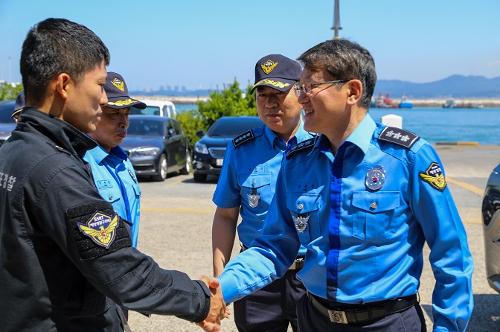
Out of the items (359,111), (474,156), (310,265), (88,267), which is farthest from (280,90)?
(474,156)

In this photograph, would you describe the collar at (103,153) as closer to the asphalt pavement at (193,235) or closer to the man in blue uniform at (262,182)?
the man in blue uniform at (262,182)

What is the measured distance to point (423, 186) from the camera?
2.47m

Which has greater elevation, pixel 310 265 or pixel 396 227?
pixel 396 227

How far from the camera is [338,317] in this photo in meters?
2.61

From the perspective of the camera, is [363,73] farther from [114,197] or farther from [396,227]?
[114,197]

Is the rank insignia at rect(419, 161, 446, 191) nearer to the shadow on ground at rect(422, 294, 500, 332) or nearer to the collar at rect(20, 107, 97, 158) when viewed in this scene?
the collar at rect(20, 107, 97, 158)

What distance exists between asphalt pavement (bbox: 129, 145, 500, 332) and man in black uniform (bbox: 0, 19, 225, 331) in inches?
136

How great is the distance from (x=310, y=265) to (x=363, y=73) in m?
0.83

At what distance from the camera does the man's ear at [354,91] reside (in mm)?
2637

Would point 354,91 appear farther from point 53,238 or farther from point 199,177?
point 199,177

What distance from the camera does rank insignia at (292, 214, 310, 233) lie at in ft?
9.01

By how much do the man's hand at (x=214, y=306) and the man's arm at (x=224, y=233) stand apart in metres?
0.89

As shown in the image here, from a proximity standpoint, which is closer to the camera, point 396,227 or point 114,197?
point 396,227

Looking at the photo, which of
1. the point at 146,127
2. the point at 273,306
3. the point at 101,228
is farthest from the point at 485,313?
the point at 146,127
